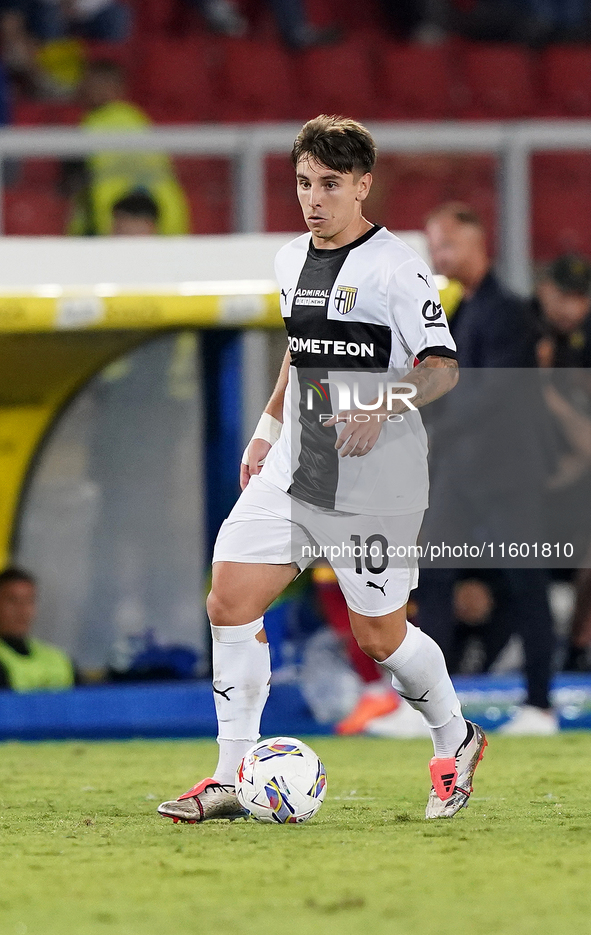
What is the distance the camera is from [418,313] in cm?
390

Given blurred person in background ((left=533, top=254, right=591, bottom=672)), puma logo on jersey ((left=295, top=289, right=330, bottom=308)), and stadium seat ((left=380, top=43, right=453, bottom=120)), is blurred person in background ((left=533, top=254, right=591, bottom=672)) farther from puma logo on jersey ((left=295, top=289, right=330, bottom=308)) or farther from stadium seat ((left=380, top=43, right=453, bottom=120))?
stadium seat ((left=380, top=43, right=453, bottom=120))

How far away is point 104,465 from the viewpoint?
754cm

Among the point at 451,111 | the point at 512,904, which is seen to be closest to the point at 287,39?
the point at 451,111

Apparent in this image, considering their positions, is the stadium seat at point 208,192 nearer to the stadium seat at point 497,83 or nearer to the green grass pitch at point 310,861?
the green grass pitch at point 310,861

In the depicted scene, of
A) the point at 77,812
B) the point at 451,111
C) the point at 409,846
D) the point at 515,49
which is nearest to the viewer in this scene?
the point at 409,846

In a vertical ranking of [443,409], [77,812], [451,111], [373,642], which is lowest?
[77,812]

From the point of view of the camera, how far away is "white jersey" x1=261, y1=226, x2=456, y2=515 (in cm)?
395

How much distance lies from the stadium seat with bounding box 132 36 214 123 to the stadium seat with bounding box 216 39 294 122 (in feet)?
0.41

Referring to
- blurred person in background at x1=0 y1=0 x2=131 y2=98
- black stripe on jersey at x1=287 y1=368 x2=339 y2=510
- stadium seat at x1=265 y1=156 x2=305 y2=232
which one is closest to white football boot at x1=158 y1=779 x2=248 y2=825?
black stripe on jersey at x1=287 y1=368 x2=339 y2=510

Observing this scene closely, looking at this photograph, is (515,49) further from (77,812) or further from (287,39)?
(77,812)

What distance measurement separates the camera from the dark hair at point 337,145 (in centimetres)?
391

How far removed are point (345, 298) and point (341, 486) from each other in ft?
1.52

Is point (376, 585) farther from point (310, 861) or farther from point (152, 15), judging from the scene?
point (152, 15)

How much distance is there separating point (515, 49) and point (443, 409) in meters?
5.97
